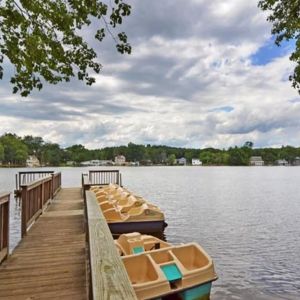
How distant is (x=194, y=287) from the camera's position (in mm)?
5395

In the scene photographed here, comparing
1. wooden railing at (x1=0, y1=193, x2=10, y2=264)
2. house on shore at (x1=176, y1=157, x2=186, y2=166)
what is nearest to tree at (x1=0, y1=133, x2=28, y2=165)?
house on shore at (x1=176, y1=157, x2=186, y2=166)

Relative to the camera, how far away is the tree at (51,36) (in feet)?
14.5

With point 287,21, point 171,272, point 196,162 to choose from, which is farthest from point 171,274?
point 196,162

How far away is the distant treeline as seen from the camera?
396 feet

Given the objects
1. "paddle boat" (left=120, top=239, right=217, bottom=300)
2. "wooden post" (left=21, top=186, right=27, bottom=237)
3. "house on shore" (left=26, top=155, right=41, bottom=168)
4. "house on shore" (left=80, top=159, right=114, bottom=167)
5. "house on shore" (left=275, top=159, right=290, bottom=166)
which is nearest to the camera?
"paddle boat" (left=120, top=239, right=217, bottom=300)

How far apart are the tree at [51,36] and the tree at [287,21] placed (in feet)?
13.9

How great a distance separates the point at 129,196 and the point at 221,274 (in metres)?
5.89

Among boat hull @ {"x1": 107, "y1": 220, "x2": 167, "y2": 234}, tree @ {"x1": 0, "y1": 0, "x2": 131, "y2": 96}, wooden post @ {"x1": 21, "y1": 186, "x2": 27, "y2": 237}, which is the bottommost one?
boat hull @ {"x1": 107, "y1": 220, "x2": 167, "y2": 234}

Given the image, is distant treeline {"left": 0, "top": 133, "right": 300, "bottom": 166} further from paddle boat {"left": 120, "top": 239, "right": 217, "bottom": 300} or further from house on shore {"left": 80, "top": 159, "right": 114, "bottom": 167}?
paddle boat {"left": 120, "top": 239, "right": 217, "bottom": 300}

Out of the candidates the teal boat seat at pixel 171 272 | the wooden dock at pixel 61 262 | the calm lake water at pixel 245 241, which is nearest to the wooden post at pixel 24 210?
the wooden dock at pixel 61 262

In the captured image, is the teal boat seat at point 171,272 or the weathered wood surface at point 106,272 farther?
the teal boat seat at point 171,272

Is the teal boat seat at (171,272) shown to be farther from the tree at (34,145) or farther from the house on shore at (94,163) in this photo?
the house on shore at (94,163)

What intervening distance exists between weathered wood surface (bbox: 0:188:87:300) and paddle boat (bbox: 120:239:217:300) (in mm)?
795

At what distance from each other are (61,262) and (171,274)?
1.77 meters
